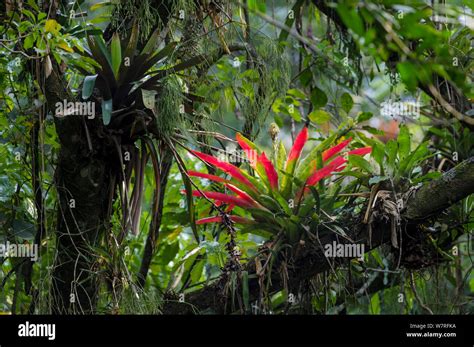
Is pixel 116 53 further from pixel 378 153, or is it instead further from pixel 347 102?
pixel 347 102

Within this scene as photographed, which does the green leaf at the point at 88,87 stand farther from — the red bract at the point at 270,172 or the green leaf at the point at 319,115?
the green leaf at the point at 319,115

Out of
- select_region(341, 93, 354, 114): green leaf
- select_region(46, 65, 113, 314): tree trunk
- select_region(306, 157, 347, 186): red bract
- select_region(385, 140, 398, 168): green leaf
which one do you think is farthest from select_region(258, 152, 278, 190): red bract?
select_region(341, 93, 354, 114): green leaf

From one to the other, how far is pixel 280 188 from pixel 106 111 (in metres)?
0.64

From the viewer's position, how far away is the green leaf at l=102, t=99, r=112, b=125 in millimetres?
1958

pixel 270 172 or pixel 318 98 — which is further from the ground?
pixel 318 98

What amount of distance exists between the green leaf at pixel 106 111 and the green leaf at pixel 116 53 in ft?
0.44

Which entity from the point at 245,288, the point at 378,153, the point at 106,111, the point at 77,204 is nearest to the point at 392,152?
the point at 378,153

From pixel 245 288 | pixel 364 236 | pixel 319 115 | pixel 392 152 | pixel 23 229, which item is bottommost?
pixel 245 288

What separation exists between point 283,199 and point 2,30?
46.1 inches

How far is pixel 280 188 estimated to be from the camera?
224cm

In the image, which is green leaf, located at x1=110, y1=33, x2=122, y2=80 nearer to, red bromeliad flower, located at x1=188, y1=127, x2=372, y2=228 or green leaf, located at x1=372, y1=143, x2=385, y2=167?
red bromeliad flower, located at x1=188, y1=127, x2=372, y2=228

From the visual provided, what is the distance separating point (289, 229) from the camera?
7.00 ft

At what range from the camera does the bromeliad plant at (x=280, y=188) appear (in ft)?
7.02
